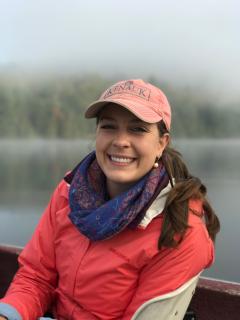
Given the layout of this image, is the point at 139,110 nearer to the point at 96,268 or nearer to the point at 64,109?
the point at 96,268

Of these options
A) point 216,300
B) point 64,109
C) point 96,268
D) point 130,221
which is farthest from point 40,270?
point 64,109

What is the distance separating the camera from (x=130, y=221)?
2.92 ft

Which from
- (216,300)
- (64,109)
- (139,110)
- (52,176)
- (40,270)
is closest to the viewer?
(139,110)

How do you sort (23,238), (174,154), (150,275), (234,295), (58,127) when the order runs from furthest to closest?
(58,127) → (23,238) → (234,295) → (174,154) → (150,275)

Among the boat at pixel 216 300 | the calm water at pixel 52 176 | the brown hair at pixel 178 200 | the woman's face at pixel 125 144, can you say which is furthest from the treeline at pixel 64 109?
the woman's face at pixel 125 144

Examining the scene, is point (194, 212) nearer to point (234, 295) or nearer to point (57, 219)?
point (57, 219)

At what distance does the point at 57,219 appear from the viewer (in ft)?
3.57

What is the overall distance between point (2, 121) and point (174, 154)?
363 cm

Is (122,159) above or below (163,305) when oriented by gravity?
above

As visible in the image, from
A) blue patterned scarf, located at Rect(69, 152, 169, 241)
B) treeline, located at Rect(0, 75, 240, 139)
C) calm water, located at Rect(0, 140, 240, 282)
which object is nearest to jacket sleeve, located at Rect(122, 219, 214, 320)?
blue patterned scarf, located at Rect(69, 152, 169, 241)

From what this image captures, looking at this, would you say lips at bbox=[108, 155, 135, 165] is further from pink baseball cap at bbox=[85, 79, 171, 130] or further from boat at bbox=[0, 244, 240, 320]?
boat at bbox=[0, 244, 240, 320]

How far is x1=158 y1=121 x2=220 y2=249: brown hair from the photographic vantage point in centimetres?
86

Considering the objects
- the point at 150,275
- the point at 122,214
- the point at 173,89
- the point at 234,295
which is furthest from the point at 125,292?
the point at 173,89

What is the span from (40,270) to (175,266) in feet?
1.39
